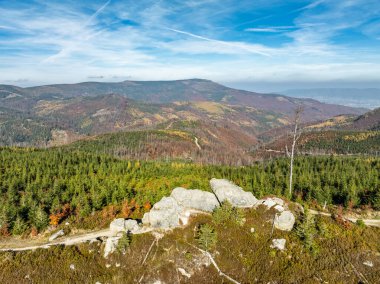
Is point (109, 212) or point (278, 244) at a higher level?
point (278, 244)

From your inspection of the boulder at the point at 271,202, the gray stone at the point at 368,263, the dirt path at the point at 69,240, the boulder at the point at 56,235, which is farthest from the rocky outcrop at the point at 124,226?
the gray stone at the point at 368,263

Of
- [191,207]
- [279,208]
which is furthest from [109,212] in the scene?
[279,208]

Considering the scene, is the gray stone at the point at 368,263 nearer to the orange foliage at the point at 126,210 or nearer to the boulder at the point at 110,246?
the boulder at the point at 110,246

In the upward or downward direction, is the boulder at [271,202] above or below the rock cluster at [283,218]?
above

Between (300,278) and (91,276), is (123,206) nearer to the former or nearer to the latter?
(91,276)

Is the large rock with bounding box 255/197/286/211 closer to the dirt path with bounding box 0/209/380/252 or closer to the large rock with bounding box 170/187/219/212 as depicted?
the large rock with bounding box 170/187/219/212

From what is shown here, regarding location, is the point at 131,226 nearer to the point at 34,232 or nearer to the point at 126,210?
the point at 126,210

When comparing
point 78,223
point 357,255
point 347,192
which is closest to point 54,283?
point 78,223
